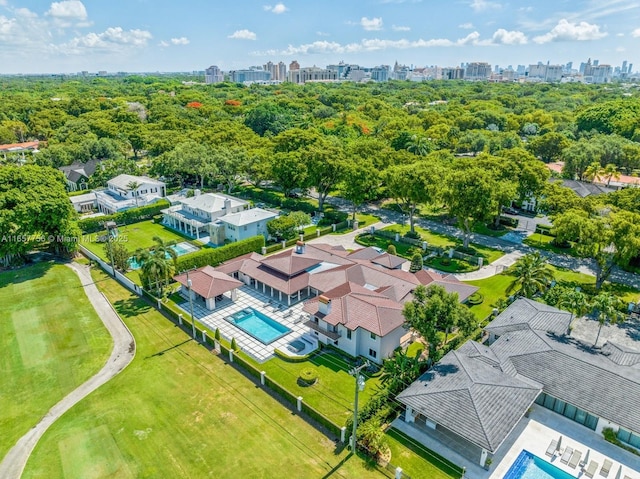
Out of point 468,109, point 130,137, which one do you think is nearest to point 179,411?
point 130,137

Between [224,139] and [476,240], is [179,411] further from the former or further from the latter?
[224,139]

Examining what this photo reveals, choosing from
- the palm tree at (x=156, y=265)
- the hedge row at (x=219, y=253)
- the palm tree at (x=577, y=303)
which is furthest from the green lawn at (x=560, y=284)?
the palm tree at (x=156, y=265)

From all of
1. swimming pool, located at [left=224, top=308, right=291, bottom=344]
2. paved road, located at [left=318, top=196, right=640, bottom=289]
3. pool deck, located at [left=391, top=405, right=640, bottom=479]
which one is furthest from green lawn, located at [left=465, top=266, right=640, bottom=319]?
swimming pool, located at [left=224, top=308, right=291, bottom=344]

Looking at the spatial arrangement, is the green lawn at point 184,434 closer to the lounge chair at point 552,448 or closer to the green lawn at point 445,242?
the lounge chair at point 552,448

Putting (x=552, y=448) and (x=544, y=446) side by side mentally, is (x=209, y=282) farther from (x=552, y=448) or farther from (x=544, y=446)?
(x=552, y=448)

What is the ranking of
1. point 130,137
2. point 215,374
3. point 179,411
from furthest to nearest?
point 130,137
point 215,374
point 179,411

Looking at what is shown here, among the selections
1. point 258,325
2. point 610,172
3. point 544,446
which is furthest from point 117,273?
point 610,172
